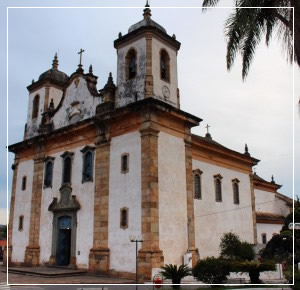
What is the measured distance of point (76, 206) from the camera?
23.2 metres

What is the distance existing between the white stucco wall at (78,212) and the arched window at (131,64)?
17.4 ft

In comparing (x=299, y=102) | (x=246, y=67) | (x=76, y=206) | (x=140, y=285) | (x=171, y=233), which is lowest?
(x=140, y=285)

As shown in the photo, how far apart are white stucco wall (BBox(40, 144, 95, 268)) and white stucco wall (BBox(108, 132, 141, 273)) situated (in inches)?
70.4

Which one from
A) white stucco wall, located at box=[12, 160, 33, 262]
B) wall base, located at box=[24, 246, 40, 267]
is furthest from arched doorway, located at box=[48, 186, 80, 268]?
white stucco wall, located at box=[12, 160, 33, 262]

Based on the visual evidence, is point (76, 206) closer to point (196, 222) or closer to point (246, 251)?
point (196, 222)

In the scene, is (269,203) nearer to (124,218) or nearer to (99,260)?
(124,218)

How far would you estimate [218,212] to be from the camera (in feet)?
85.3

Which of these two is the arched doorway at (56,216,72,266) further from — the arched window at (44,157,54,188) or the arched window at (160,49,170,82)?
the arched window at (160,49,170,82)

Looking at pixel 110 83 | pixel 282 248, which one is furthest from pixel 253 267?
pixel 110 83

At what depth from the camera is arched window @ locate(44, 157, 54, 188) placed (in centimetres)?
2610

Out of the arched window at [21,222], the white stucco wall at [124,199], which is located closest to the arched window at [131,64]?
the white stucco wall at [124,199]

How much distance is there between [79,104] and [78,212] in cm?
668

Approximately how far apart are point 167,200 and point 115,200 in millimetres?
2762

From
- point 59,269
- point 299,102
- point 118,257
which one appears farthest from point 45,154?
point 299,102
